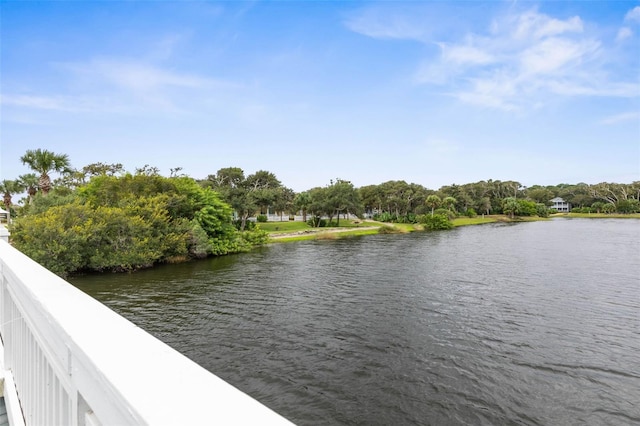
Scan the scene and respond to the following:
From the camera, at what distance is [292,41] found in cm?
3020

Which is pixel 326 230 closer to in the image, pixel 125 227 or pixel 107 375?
pixel 125 227

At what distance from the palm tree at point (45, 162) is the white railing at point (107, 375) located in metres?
39.4

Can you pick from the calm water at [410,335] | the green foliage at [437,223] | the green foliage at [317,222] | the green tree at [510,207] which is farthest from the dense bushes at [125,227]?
the green tree at [510,207]

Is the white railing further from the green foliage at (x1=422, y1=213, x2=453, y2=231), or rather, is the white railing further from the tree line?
the green foliage at (x1=422, y1=213, x2=453, y2=231)

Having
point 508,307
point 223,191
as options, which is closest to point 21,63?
point 508,307

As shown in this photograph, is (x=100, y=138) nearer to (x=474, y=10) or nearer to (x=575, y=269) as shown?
(x=474, y=10)

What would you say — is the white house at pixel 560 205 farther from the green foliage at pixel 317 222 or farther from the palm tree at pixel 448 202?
the green foliage at pixel 317 222

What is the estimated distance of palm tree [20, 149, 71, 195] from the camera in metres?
32.0

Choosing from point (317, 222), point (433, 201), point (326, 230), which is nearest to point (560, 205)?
point (433, 201)

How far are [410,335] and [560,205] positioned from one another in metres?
123

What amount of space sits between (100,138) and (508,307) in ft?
111

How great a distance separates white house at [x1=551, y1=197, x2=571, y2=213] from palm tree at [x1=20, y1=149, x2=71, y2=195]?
126 meters

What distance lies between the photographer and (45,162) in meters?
32.3

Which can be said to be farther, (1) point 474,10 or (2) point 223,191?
(2) point 223,191
